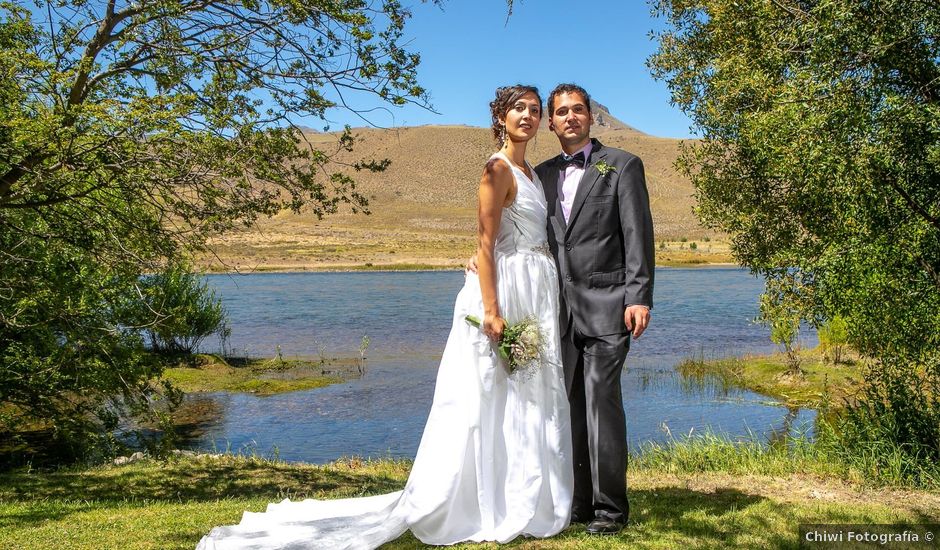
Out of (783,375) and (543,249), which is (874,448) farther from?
(783,375)

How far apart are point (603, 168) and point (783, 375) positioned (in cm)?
1870

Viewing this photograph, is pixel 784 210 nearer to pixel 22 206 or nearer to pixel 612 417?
pixel 612 417

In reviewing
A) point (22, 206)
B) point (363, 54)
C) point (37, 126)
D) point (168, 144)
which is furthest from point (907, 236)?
point (22, 206)

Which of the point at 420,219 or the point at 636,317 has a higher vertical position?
the point at 420,219

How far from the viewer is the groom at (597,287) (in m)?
5.07

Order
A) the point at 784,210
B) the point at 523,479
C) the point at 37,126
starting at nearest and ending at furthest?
1. the point at 523,479
2. the point at 37,126
3. the point at 784,210

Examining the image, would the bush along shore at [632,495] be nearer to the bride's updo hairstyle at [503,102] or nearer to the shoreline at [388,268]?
the bride's updo hairstyle at [503,102]

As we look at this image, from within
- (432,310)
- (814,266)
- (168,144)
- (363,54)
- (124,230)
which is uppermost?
(363,54)

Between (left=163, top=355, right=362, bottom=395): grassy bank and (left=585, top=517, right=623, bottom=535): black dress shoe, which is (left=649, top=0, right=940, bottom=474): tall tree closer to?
(left=585, top=517, right=623, bottom=535): black dress shoe

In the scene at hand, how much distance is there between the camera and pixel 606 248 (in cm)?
517

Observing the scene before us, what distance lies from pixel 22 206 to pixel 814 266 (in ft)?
29.8

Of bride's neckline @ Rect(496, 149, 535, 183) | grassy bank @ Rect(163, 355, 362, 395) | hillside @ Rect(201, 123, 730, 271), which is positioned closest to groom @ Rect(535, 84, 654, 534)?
bride's neckline @ Rect(496, 149, 535, 183)

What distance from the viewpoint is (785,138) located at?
9.97m

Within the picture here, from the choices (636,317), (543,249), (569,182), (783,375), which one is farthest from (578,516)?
(783,375)
